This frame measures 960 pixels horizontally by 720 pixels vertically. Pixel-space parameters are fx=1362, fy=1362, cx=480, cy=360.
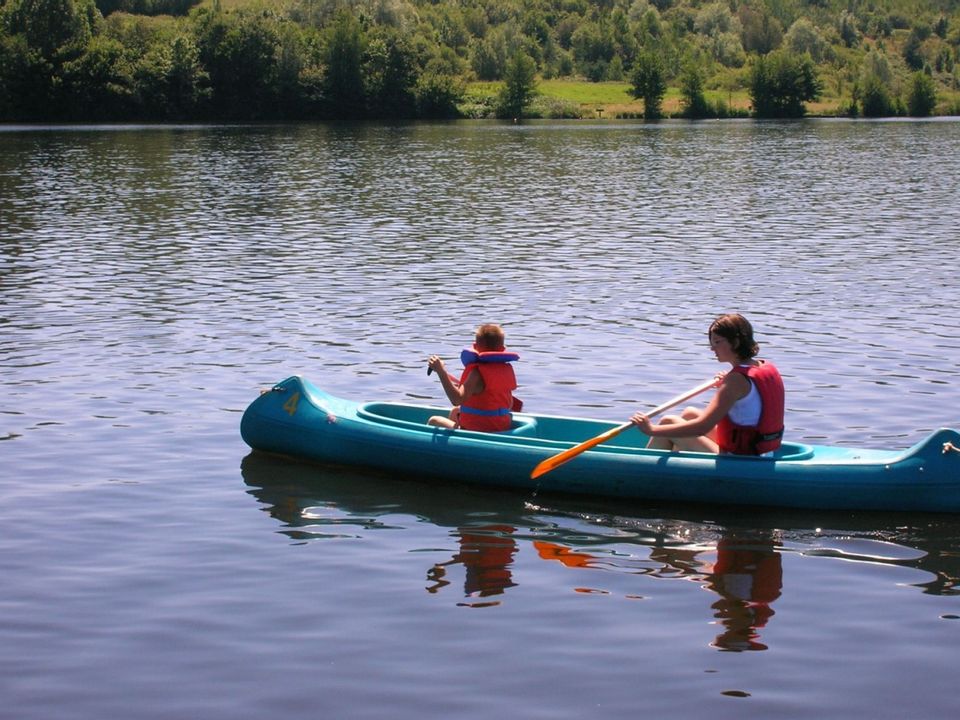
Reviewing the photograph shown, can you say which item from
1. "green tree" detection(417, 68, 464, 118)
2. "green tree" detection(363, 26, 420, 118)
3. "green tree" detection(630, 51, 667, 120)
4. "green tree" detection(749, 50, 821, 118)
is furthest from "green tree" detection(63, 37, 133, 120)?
"green tree" detection(749, 50, 821, 118)

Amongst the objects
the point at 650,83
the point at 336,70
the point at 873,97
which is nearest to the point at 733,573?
the point at 336,70

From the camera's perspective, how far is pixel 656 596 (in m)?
7.46

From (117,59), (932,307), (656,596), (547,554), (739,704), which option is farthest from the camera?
(117,59)

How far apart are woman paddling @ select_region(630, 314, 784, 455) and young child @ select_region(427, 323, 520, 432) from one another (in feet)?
4.02

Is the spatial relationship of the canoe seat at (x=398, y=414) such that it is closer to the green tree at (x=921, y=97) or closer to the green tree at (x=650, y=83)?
the green tree at (x=650, y=83)

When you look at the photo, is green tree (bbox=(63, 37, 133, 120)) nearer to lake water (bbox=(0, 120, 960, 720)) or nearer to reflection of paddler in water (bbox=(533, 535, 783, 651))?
lake water (bbox=(0, 120, 960, 720))

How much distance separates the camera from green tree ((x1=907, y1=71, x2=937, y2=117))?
336 feet

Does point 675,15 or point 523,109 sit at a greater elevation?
point 675,15

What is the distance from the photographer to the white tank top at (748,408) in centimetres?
877

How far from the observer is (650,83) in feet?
326

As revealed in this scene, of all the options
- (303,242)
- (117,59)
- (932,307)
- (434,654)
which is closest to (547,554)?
(434,654)

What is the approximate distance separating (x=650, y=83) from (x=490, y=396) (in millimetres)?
92904

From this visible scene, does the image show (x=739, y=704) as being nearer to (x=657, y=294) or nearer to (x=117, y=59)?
(x=657, y=294)

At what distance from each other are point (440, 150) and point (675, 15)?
129 meters
